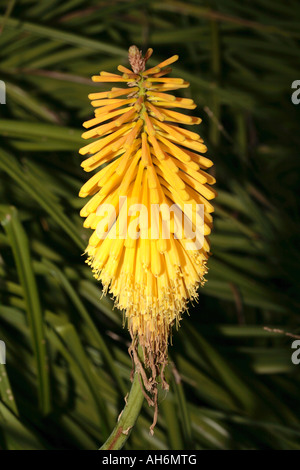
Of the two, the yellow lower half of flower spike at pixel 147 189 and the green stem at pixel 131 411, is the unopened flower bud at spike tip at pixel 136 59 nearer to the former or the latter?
the yellow lower half of flower spike at pixel 147 189

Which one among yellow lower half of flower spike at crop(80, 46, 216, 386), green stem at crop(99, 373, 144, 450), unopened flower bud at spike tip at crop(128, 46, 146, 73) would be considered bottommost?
green stem at crop(99, 373, 144, 450)

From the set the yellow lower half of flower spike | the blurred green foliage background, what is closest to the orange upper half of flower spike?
the yellow lower half of flower spike

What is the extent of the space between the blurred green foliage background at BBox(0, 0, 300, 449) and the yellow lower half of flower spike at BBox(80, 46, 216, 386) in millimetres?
306

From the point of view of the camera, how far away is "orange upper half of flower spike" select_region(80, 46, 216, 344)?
29.4 inches

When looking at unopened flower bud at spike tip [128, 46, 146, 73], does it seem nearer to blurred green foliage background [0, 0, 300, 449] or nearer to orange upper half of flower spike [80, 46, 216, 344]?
orange upper half of flower spike [80, 46, 216, 344]

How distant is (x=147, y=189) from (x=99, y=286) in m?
0.61

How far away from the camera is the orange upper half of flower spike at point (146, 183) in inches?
29.4

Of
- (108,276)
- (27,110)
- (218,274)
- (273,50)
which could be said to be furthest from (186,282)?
(273,50)

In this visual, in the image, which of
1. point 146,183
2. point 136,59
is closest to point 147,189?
point 146,183

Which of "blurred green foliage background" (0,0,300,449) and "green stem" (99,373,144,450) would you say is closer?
"green stem" (99,373,144,450)

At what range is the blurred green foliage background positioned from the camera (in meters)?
1.13

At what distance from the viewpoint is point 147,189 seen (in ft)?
2.54

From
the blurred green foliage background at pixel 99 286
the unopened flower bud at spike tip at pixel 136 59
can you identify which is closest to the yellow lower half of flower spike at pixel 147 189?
the unopened flower bud at spike tip at pixel 136 59

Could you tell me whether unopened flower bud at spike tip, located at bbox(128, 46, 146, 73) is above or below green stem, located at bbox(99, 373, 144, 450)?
above
